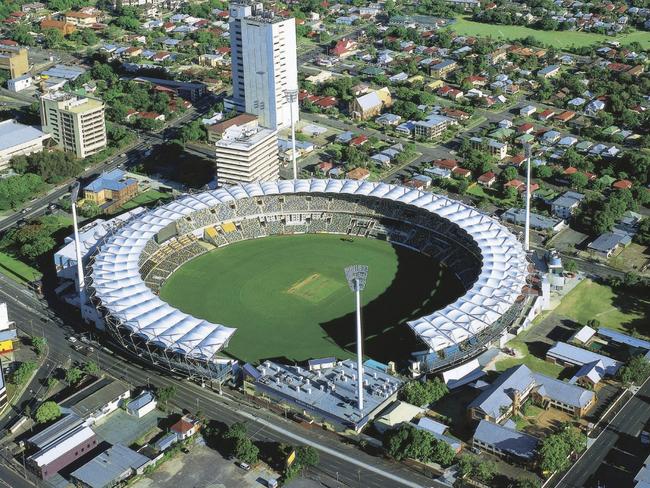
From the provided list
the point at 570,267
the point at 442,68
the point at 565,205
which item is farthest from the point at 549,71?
the point at 570,267

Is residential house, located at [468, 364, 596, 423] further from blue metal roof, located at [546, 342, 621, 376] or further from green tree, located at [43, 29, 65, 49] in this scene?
green tree, located at [43, 29, 65, 49]

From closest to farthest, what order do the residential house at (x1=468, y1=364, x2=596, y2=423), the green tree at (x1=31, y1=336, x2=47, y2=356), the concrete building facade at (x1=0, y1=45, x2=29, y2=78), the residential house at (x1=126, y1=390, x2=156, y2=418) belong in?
the residential house at (x1=468, y1=364, x2=596, y2=423) → the residential house at (x1=126, y1=390, x2=156, y2=418) → the green tree at (x1=31, y1=336, x2=47, y2=356) → the concrete building facade at (x1=0, y1=45, x2=29, y2=78)

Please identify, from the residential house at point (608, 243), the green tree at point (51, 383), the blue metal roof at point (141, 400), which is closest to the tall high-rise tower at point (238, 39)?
the residential house at point (608, 243)

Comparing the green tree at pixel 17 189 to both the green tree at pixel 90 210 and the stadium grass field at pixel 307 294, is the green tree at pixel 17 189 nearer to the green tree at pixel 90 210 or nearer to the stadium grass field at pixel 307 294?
the green tree at pixel 90 210

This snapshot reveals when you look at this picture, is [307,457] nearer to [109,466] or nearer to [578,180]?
[109,466]

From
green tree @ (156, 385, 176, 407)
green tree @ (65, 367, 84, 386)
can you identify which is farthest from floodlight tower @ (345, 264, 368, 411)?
green tree @ (65, 367, 84, 386)
